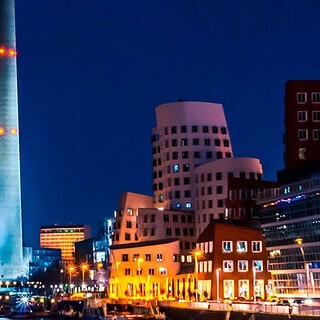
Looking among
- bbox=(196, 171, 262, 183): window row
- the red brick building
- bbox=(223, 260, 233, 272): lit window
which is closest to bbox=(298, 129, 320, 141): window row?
the red brick building

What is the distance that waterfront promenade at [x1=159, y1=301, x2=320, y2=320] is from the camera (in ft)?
251

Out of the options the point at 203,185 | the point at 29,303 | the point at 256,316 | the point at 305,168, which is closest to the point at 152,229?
the point at 203,185

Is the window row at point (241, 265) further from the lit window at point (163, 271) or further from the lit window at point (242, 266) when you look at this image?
the lit window at point (163, 271)

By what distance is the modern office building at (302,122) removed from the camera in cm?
13288

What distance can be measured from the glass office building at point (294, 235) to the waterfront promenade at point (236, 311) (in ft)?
47.7

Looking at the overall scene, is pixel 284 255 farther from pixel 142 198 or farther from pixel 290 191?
pixel 142 198

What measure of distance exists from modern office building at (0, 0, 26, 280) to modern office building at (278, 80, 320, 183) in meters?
74.3

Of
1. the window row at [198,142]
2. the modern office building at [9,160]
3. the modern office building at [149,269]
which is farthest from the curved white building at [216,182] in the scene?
the modern office building at [9,160]

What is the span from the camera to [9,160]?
192625 mm

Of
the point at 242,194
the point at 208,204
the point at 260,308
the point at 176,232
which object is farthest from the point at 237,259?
the point at 260,308

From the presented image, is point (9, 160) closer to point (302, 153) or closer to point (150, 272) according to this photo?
point (150, 272)

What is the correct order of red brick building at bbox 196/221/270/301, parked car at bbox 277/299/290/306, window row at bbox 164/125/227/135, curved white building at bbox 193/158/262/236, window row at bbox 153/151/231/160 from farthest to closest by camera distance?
window row at bbox 164/125/227/135 → window row at bbox 153/151/231/160 → curved white building at bbox 193/158/262/236 → red brick building at bbox 196/221/270/301 → parked car at bbox 277/299/290/306

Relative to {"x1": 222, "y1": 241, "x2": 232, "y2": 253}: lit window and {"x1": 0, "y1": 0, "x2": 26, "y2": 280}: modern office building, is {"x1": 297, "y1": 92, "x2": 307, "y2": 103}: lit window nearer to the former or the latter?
{"x1": 222, "y1": 241, "x2": 232, "y2": 253}: lit window

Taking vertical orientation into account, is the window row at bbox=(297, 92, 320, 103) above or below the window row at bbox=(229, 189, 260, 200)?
above
